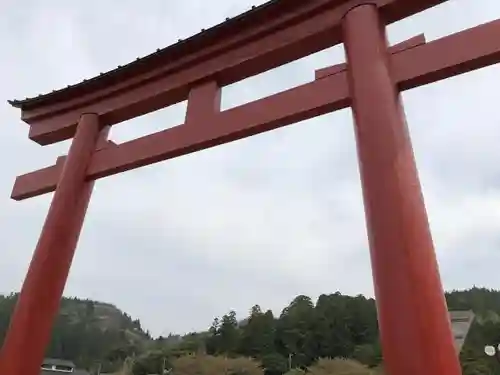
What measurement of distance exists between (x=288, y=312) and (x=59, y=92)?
32165 mm

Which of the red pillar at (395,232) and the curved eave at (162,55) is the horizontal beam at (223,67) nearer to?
the curved eave at (162,55)

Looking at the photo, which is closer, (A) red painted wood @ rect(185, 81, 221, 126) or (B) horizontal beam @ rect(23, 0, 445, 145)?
(B) horizontal beam @ rect(23, 0, 445, 145)

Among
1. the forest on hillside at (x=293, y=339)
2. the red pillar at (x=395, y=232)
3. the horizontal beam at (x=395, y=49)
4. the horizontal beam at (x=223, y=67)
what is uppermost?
the forest on hillside at (x=293, y=339)

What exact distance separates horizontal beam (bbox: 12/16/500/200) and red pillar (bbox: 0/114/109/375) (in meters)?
0.15

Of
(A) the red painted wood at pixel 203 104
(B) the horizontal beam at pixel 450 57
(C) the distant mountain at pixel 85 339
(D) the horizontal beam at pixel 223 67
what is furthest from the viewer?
(C) the distant mountain at pixel 85 339

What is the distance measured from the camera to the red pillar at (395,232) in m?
1.71

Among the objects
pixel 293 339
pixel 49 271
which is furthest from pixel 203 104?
pixel 293 339

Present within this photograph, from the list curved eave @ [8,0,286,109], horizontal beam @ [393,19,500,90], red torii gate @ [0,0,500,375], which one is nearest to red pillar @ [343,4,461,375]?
red torii gate @ [0,0,500,375]

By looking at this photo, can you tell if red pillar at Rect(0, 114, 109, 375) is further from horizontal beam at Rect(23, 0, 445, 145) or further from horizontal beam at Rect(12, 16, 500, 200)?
horizontal beam at Rect(23, 0, 445, 145)

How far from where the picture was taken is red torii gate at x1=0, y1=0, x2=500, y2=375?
1.85 meters

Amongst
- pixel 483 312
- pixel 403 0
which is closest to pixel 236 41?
pixel 403 0

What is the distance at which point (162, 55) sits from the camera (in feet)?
11.8

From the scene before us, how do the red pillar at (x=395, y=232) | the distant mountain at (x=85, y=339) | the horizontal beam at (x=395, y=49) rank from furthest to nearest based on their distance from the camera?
the distant mountain at (x=85, y=339) < the horizontal beam at (x=395, y=49) < the red pillar at (x=395, y=232)

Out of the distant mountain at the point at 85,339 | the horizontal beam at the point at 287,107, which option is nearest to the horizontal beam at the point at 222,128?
the horizontal beam at the point at 287,107
